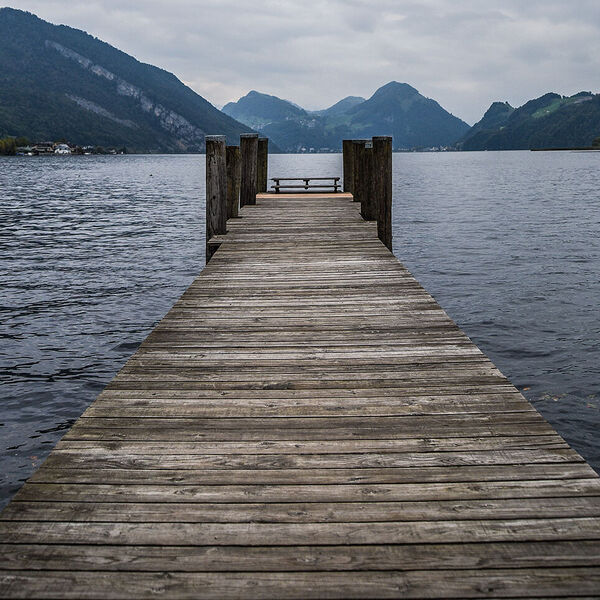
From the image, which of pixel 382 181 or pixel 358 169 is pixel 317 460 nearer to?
pixel 382 181

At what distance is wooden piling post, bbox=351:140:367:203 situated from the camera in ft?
50.8

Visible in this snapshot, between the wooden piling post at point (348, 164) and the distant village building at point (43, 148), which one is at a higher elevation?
the distant village building at point (43, 148)

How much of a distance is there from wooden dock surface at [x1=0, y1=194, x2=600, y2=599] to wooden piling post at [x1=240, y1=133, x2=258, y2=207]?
10.1 meters

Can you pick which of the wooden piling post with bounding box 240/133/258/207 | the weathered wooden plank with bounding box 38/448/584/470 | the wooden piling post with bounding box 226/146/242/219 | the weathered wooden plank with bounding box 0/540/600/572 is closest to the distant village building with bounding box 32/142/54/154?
the wooden piling post with bounding box 240/133/258/207

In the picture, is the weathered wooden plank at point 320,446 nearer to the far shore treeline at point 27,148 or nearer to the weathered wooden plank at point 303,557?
the weathered wooden plank at point 303,557

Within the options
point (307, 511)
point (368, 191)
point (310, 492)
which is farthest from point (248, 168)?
point (307, 511)

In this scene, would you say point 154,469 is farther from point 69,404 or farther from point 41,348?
point 41,348

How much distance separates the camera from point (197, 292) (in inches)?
279

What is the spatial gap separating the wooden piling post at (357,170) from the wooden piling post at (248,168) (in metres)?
2.82

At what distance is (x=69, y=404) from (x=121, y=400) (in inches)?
193

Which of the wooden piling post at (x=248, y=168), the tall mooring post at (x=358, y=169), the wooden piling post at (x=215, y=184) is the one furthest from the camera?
the tall mooring post at (x=358, y=169)

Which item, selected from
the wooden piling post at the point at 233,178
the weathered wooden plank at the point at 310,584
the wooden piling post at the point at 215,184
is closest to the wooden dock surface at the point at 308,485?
the weathered wooden plank at the point at 310,584

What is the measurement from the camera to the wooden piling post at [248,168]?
48.1ft

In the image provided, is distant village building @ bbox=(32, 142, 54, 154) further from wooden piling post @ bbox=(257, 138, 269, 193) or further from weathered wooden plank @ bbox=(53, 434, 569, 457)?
weathered wooden plank @ bbox=(53, 434, 569, 457)
